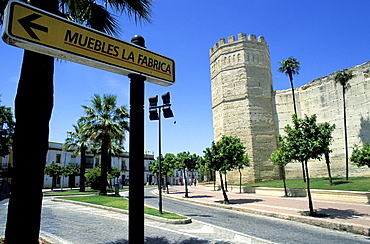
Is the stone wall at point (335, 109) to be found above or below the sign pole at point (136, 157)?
above

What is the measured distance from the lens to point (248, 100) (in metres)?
34.2

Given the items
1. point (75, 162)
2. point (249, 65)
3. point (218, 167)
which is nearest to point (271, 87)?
point (249, 65)

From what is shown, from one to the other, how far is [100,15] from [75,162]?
49.6m

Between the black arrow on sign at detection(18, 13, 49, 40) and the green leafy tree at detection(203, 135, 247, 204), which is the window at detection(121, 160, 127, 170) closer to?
the green leafy tree at detection(203, 135, 247, 204)

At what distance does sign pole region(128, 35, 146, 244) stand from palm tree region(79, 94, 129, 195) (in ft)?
63.8

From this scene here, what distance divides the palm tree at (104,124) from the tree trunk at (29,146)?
18.3 m

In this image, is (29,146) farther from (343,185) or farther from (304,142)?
(343,185)

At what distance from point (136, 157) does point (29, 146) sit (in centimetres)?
164

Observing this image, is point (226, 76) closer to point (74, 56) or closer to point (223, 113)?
point (223, 113)

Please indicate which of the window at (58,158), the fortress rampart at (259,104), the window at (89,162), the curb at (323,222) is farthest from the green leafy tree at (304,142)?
the window at (89,162)

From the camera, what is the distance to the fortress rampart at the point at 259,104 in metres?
30.1

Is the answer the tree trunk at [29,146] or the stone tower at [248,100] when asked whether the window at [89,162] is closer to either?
the stone tower at [248,100]

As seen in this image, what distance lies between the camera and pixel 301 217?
37.1ft

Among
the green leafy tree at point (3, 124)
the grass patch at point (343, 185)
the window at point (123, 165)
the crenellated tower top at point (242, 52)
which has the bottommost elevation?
the grass patch at point (343, 185)
